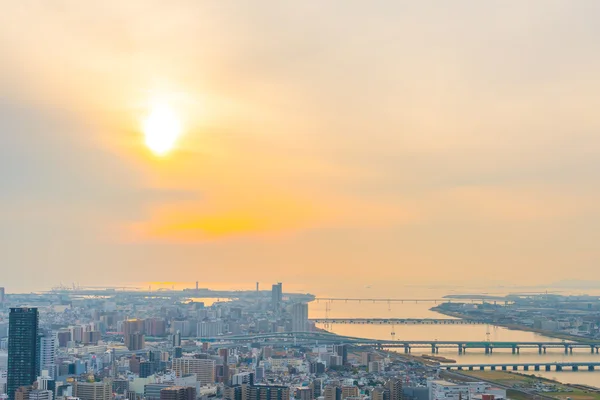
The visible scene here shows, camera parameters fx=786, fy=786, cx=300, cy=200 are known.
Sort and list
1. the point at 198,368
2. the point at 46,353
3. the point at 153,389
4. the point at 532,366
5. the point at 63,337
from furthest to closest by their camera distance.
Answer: the point at 63,337 → the point at 532,366 → the point at 198,368 → the point at 46,353 → the point at 153,389

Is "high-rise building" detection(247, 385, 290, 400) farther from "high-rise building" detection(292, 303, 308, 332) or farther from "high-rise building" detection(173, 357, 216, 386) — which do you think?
"high-rise building" detection(292, 303, 308, 332)

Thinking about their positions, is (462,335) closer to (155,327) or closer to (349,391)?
(155,327)

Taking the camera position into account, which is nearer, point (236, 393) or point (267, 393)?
point (267, 393)

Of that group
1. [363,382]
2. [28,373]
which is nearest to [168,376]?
[28,373]

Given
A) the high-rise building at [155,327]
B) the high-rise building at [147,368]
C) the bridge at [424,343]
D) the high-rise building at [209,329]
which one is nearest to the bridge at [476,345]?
the bridge at [424,343]

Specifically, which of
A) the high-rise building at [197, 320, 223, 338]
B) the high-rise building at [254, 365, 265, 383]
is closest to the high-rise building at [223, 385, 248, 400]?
the high-rise building at [254, 365, 265, 383]

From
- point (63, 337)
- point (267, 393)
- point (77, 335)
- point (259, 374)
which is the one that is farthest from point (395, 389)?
point (77, 335)

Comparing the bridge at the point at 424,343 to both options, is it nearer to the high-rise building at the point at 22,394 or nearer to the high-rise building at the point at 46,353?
the high-rise building at the point at 46,353
